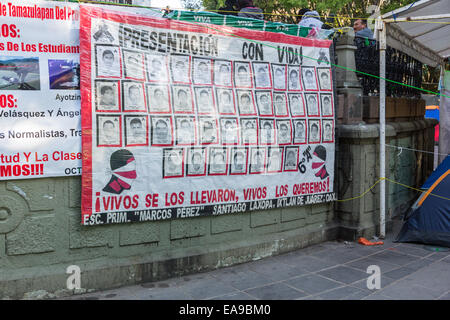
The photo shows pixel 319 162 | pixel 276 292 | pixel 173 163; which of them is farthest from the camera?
→ pixel 319 162

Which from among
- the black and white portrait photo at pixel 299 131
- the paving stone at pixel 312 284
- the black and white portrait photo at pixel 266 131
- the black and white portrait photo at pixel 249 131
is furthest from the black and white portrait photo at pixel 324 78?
the paving stone at pixel 312 284

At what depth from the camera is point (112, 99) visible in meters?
4.80

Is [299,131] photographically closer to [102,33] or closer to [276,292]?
[276,292]

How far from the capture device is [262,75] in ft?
19.8

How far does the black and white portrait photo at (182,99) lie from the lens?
524cm

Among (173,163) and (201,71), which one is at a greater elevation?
(201,71)

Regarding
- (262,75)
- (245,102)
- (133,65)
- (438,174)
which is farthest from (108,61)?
(438,174)

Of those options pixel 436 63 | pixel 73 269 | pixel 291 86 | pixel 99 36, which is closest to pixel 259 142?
pixel 291 86

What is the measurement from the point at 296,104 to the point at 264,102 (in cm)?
61

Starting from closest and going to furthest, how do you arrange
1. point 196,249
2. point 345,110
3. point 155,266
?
point 155,266 → point 196,249 → point 345,110

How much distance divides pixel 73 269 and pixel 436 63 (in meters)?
8.48

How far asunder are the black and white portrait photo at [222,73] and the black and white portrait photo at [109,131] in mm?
1468

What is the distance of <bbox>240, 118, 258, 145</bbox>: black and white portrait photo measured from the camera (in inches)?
228

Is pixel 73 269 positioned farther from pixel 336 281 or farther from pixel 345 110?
pixel 345 110
